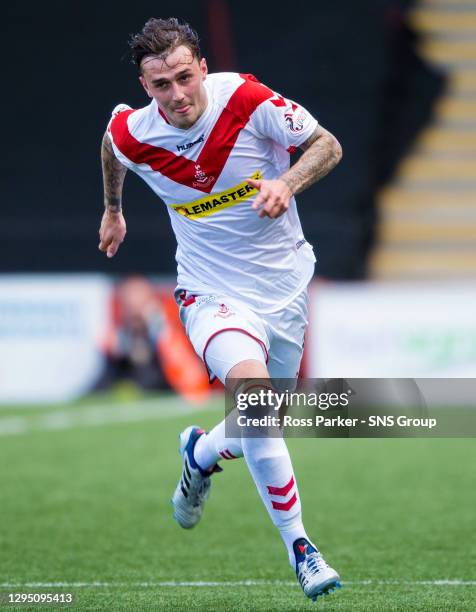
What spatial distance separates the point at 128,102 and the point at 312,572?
12.7 m

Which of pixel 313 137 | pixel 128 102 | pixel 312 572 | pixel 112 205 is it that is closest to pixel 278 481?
pixel 312 572

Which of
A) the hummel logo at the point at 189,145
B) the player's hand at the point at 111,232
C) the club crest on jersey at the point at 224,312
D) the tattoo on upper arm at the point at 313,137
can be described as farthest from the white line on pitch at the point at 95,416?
the tattoo on upper arm at the point at 313,137

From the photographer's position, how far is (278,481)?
16.5 ft

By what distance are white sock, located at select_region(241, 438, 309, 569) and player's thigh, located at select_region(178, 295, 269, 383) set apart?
12.2 inches

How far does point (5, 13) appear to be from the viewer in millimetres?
17859

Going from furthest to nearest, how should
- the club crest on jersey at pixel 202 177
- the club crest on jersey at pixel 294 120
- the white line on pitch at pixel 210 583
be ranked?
the white line on pitch at pixel 210 583 → the club crest on jersey at pixel 202 177 → the club crest on jersey at pixel 294 120

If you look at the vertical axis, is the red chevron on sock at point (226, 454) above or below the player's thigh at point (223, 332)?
below

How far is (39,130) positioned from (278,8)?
3.87 m

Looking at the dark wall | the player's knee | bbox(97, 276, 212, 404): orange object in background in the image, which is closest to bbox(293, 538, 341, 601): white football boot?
the player's knee

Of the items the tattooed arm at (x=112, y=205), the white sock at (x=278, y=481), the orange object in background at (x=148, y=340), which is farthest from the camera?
the orange object in background at (x=148, y=340)

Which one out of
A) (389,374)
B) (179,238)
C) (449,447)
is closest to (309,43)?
(389,374)

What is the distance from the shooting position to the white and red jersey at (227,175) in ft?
17.1

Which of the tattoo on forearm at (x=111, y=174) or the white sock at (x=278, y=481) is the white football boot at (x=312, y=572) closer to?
the white sock at (x=278, y=481)

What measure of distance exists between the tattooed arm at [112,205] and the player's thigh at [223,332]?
0.51 m
